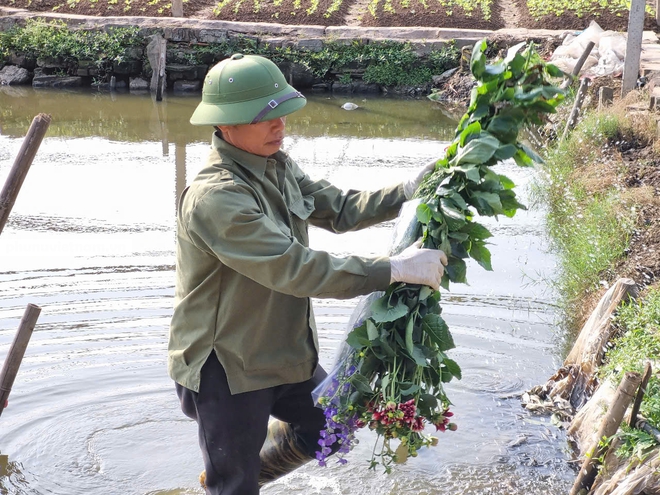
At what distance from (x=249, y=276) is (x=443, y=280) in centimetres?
81

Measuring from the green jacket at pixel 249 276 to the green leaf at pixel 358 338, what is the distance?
150 millimetres

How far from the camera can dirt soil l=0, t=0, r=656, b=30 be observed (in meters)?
18.0

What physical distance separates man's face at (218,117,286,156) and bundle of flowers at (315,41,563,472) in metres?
0.57

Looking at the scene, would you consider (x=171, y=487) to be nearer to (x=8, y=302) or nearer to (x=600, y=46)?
(x=8, y=302)

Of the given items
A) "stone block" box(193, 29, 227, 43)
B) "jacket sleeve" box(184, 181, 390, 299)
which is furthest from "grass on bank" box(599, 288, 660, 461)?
"stone block" box(193, 29, 227, 43)

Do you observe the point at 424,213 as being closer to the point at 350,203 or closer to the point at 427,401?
the point at 350,203

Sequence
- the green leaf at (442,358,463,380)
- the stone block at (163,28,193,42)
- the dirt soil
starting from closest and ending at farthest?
1. the green leaf at (442,358,463,380)
2. the stone block at (163,28,193,42)
3. the dirt soil

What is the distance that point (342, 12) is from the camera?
1941cm

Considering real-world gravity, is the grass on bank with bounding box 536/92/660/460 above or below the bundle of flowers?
below

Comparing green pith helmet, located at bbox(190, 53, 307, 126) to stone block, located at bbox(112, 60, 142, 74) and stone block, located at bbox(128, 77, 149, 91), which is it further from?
stone block, located at bbox(112, 60, 142, 74)

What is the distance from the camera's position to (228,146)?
3.09 m

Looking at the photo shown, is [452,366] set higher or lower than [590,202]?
higher

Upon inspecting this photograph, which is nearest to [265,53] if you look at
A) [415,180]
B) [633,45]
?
[633,45]

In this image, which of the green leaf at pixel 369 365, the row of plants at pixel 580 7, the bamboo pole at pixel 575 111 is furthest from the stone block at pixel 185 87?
the green leaf at pixel 369 365
